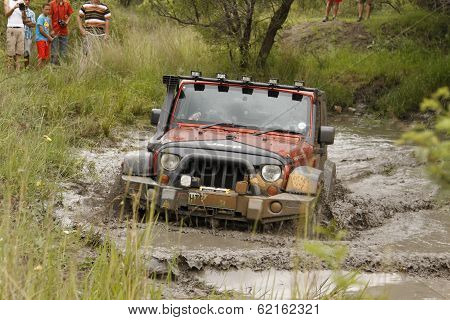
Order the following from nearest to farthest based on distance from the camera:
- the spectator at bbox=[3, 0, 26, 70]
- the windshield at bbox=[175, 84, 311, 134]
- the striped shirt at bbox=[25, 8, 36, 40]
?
the windshield at bbox=[175, 84, 311, 134], the spectator at bbox=[3, 0, 26, 70], the striped shirt at bbox=[25, 8, 36, 40]

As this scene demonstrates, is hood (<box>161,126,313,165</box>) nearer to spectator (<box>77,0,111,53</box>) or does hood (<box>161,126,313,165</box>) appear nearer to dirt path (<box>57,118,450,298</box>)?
dirt path (<box>57,118,450,298</box>)

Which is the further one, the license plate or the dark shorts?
the dark shorts

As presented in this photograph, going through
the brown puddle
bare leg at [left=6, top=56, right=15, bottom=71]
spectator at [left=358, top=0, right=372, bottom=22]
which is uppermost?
spectator at [left=358, top=0, right=372, bottom=22]

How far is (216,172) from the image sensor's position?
7477 mm

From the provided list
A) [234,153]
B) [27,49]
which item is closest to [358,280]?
[234,153]

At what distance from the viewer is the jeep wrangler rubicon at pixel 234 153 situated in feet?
24.0

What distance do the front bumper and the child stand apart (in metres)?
7.70

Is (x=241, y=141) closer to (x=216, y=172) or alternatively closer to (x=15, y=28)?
(x=216, y=172)

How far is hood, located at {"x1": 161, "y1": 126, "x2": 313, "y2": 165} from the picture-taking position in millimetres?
7527

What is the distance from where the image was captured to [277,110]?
8.27 metres

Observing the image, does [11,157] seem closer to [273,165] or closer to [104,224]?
[104,224]

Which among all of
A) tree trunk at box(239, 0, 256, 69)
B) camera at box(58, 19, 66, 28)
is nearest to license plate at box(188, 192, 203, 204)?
camera at box(58, 19, 66, 28)

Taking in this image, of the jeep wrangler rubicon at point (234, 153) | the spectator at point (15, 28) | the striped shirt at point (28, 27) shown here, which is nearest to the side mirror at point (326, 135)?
the jeep wrangler rubicon at point (234, 153)

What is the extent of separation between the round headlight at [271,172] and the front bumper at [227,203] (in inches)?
7.8
